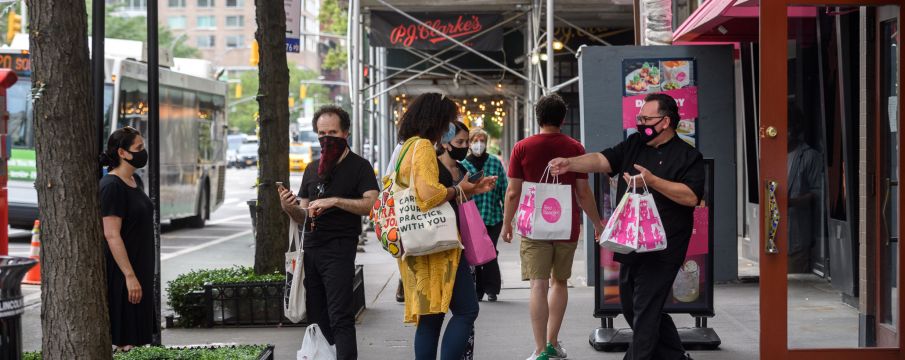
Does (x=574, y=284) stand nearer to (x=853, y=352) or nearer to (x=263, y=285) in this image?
(x=263, y=285)

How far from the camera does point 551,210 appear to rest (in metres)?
7.46

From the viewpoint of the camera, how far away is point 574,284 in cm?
1210

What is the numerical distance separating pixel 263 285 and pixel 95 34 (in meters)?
2.74

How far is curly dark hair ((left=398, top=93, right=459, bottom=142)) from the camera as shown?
6.14 m

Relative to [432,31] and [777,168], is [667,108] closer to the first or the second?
[777,168]

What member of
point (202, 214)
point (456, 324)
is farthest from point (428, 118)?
point (202, 214)

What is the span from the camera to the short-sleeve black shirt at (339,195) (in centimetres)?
671

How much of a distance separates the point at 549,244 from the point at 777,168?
1.76 metres

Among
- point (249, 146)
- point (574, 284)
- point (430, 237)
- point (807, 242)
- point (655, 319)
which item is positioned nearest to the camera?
point (430, 237)

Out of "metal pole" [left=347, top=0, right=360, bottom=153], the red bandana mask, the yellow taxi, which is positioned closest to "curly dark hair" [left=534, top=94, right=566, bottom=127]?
the red bandana mask

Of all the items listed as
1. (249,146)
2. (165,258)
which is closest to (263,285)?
(165,258)

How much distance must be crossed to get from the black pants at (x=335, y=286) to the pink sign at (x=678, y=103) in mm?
4131

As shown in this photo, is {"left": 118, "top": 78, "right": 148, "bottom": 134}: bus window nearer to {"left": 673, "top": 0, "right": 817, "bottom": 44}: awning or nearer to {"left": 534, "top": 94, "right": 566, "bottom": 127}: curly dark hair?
{"left": 673, "top": 0, "right": 817, "bottom": 44}: awning

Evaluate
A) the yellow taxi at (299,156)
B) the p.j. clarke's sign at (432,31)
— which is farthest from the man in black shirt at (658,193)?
the yellow taxi at (299,156)
